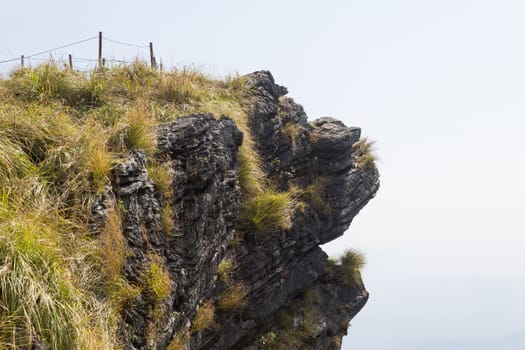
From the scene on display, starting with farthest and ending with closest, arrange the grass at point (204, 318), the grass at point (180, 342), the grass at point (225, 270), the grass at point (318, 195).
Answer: the grass at point (318, 195) → the grass at point (225, 270) → the grass at point (204, 318) → the grass at point (180, 342)

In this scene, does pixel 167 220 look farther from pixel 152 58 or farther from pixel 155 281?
pixel 152 58

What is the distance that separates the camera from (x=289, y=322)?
1140cm

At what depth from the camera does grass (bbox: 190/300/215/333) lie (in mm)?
7766

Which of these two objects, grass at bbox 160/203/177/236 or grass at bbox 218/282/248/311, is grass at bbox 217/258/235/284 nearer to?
grass at bbox 218/282/248/311

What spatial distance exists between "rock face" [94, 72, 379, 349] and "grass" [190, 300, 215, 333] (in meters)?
0.07

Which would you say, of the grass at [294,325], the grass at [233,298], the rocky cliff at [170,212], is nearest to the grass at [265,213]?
the rocky cliff at [170,212]

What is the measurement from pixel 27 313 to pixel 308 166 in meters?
9.45

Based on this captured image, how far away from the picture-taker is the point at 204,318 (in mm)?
8016

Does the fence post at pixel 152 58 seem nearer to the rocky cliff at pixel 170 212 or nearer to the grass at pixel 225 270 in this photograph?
the rocky cliff at pixel 170 212

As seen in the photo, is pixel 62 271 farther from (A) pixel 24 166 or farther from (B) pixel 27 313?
(A) pixel 24 166

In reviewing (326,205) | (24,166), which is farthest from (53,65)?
(326,205)

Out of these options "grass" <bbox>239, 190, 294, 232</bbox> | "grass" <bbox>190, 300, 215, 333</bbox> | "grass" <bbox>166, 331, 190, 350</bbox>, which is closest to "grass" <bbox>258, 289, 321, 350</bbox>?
"grass" <bbox>239, 190, 294, 232</bbox>

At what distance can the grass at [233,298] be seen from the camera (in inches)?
356

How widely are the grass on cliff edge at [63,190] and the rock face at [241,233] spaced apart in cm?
35
